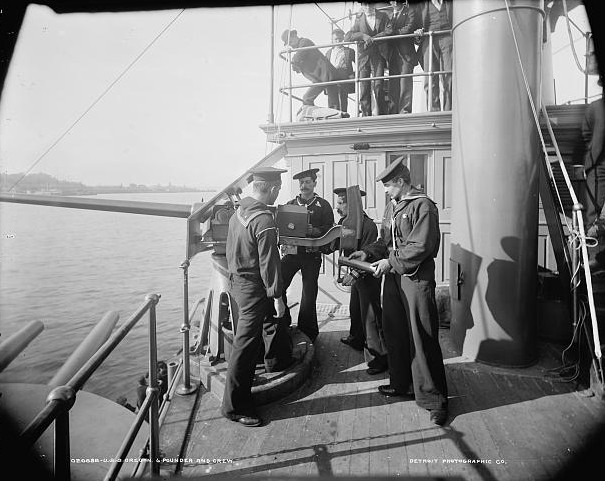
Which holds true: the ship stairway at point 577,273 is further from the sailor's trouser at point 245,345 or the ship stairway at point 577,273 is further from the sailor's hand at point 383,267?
the sailor's trouser at point 245,345

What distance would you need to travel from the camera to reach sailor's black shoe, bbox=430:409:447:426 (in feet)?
9.56

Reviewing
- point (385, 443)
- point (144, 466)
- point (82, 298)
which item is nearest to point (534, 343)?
point (385, 443)

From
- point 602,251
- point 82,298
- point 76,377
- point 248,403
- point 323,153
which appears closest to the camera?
point 76,377

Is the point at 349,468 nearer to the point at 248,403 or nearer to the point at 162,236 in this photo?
the point at 248,403

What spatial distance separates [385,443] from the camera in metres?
2.69

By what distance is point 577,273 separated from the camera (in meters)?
3.56

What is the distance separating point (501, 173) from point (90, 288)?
1399 inches

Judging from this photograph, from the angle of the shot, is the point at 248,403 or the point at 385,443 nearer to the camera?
the point at 385,443

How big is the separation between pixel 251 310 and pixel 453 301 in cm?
236

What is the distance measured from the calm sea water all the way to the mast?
5168 mm

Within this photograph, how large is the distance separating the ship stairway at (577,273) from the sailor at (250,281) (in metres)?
2.22

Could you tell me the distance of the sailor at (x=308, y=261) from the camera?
4539mm

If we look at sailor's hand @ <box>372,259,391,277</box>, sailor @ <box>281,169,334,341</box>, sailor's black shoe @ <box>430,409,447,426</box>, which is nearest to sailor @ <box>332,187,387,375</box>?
sailor @ <box>281,169,334,341</box>

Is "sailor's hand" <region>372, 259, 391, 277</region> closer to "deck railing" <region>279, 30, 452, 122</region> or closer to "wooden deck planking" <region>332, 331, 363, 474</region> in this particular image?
"wooden deck planking" <region>332, 331, 363, 474</region>
